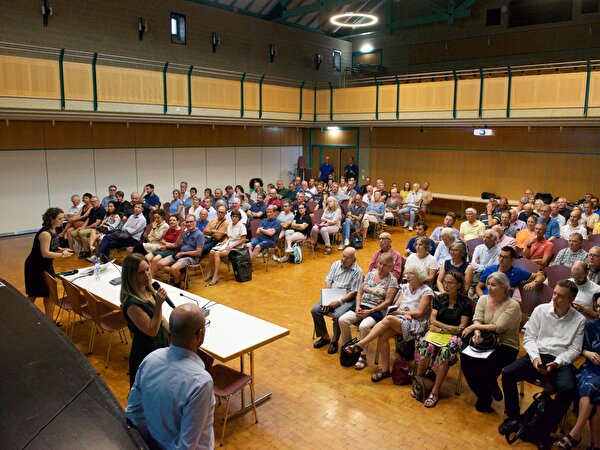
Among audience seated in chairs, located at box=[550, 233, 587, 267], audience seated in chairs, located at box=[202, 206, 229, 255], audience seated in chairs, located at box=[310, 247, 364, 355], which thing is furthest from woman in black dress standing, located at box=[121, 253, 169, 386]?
audience seated in chairs, located at box=[550, 233, 587, 267]

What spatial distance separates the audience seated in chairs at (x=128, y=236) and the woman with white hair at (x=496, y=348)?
23.6 ft

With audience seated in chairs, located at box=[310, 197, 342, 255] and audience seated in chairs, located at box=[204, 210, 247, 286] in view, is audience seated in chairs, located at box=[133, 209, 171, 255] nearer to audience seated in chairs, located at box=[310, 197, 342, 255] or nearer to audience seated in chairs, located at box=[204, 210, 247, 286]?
audience seated in chairs, located at box=[204, 210, 247, 286]

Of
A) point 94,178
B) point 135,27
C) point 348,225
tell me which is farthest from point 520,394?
point 135,27

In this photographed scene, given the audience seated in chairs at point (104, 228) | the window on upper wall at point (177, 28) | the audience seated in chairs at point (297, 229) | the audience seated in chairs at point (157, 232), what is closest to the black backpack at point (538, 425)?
the audience seated in chairs at point (297, 229)

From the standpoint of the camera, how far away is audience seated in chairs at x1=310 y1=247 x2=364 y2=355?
6.15 m

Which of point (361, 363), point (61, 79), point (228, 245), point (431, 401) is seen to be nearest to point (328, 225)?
point (228, 245)

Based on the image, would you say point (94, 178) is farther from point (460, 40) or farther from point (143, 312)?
point (460, 40)

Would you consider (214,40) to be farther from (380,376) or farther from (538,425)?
(538,425)

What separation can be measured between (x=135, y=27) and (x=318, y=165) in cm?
882

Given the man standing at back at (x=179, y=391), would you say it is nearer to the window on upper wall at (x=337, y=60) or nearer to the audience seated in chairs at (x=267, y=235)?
the audience seated in chairs at (x=267, y=235)

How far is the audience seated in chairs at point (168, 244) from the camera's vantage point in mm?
8625

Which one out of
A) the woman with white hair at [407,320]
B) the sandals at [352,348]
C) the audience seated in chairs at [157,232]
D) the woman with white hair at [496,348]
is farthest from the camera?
the audience seated in chairs at [157,232]

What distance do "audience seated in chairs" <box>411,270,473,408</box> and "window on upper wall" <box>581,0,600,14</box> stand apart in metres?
16.1

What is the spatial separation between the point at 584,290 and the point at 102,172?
13142 mm
